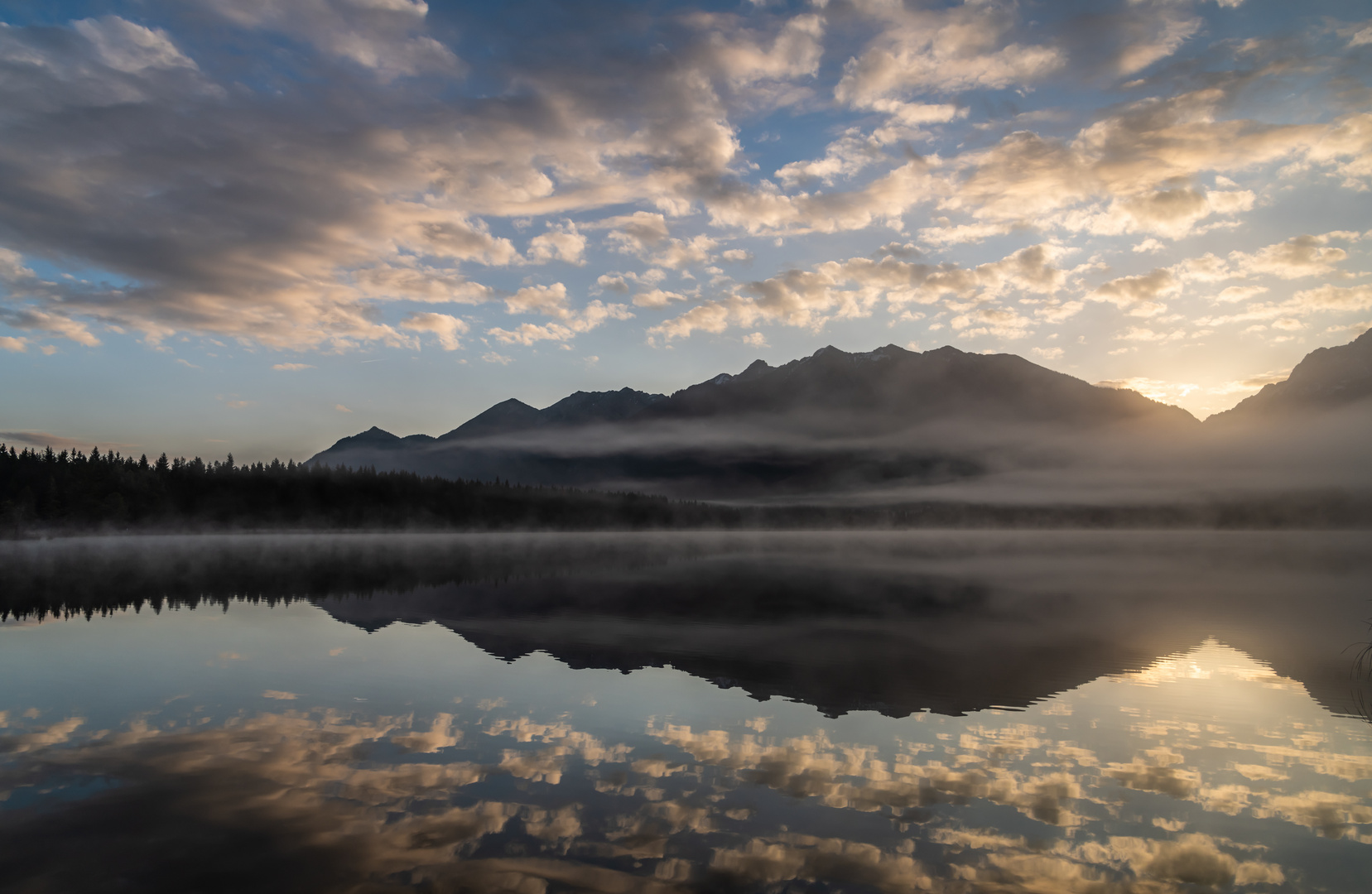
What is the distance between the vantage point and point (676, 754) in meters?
17.8

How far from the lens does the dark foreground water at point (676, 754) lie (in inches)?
470

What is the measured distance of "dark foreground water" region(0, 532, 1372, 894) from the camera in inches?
470

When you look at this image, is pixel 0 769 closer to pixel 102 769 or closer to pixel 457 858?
pixel 102 769

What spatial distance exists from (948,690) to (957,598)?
36.5m

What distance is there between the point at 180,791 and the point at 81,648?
24107 mm

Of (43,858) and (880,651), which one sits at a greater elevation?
(43,858)

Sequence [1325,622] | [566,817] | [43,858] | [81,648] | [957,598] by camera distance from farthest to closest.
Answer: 1. [957,598]
2. [1325,622]
3. [81,648]
4. [566,817]
5. [43,858]

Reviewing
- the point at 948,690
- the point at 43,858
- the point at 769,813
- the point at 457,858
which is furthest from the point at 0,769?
the point at 948,690

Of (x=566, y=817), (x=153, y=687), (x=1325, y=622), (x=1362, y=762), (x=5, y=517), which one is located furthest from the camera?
(x=5, y=517)

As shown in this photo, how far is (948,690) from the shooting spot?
83.9 ft

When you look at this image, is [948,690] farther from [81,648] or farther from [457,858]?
[81,648]

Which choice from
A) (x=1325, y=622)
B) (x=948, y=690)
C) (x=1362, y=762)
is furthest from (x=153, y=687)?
(x=1325, y=622)

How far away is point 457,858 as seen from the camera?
11.8 meters

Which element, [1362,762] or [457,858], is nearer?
[457,858]
